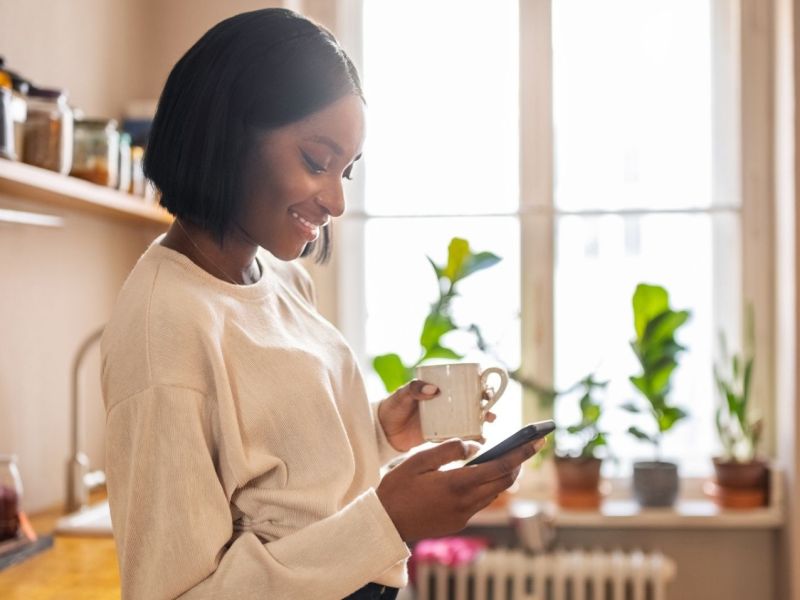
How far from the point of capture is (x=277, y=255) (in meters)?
1.04

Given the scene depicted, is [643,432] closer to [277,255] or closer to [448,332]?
[448,332]

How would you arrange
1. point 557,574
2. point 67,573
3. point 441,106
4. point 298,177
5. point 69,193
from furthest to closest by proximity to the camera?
point 441,106 → point 557,574 → point 69,193 → point 67,573 → point 298,177

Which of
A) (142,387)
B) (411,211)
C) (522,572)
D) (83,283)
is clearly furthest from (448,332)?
(142,387)

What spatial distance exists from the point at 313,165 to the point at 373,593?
48 cm

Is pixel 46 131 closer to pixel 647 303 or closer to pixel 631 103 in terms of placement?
pixel 647 303

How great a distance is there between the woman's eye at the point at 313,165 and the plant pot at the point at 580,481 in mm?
1987

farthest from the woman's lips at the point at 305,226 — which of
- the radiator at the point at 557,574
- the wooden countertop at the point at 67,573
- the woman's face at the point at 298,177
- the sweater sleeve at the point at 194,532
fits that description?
the radiator at the point at 557,574

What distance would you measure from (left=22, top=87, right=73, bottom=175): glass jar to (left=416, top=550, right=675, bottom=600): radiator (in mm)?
1506

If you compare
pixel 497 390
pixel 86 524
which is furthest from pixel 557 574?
pixel 497 390

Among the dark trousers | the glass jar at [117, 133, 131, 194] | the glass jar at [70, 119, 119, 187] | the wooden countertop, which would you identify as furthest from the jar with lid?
the dark trousers

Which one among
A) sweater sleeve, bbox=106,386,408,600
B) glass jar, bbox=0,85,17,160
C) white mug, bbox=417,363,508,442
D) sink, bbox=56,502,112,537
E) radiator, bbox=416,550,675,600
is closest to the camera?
sweater sleeve, bbox=106,386,408,600

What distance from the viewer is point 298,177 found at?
1.02 m

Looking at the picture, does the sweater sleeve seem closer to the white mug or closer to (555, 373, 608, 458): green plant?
the white mug

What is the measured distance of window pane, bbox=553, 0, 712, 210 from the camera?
3.10 metres
